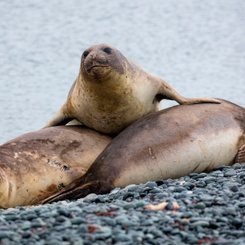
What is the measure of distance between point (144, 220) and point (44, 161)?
218cm

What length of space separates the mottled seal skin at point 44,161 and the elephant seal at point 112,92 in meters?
0.17

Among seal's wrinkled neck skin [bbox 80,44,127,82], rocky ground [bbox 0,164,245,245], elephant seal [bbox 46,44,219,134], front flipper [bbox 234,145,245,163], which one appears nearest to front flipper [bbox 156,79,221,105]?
elephant seal [bbox 46,44,219,134]

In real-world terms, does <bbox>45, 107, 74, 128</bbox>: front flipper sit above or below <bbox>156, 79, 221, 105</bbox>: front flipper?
A: below

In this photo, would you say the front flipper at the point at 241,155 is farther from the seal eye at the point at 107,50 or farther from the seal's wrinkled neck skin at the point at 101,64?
the seal eye at the point at 107,50

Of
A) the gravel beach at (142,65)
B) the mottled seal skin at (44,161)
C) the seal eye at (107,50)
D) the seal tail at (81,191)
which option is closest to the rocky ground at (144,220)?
the gravel beach at (142,65)

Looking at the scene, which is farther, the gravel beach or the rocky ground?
the gravel beach

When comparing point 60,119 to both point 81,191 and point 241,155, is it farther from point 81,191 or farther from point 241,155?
point 241,155

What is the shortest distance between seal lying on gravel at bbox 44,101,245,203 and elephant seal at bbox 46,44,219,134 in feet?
0.62

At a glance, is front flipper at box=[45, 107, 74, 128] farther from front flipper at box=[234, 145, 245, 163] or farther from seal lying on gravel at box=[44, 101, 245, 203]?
front flipper at box=[234, 145, 245, 163]

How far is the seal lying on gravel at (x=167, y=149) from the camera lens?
8.20 metres

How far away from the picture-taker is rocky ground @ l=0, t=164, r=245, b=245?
19.9ft

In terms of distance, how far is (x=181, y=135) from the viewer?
8.41 meters

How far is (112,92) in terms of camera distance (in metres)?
8.71

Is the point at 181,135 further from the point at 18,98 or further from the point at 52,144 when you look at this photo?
the point at 18,98
